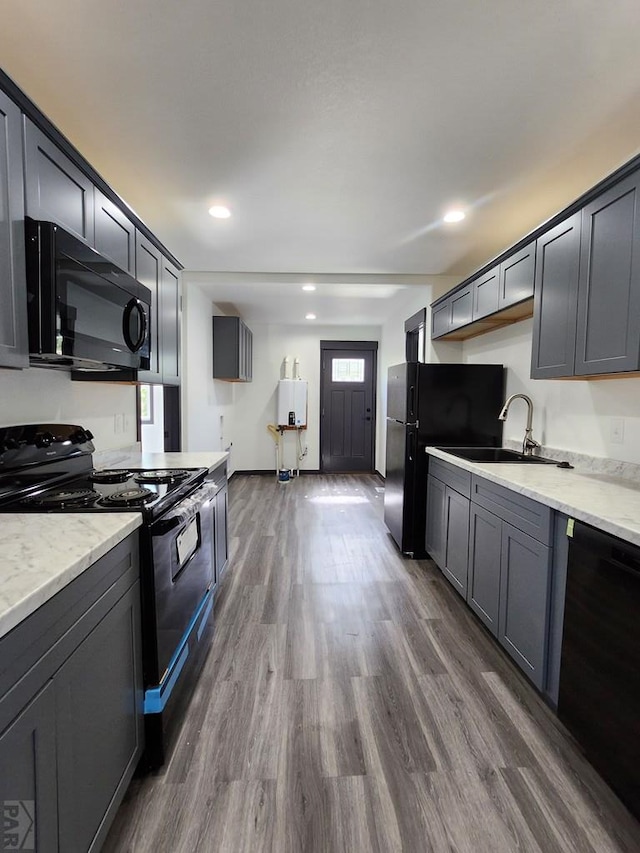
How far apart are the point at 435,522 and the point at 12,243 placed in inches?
110

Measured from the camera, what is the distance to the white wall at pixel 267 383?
626cm

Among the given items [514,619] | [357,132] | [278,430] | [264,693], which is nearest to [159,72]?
[357,132]

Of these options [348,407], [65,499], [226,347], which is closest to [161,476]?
[65,499]

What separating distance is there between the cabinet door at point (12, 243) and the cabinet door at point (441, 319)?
3.08 metres

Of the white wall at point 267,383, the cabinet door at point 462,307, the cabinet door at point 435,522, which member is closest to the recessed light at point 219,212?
the cabinet door at point 462,307

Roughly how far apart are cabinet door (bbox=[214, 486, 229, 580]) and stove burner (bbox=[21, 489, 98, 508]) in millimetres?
867

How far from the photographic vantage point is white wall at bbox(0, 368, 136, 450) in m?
1.64

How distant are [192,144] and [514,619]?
9.05 ft

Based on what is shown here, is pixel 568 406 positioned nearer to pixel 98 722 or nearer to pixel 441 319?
pixel 441 319

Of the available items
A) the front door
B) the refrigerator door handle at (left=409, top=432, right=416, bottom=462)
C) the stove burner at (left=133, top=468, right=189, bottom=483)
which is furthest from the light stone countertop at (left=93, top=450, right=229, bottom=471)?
the front door

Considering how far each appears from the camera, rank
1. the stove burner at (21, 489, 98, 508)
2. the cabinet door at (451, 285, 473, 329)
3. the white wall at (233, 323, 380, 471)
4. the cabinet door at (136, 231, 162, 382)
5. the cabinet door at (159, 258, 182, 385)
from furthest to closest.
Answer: the white wall at (233, 323, 380, 471) → the cabinet door at (451, 285, 473, 329) → the cabinet door at (159, 258, 182, 385) → the cabinet door at (136, 231, 162, 382) → the stove burner at (21, 489, 98, 508)

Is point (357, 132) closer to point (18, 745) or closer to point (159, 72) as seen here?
point (159, 72)

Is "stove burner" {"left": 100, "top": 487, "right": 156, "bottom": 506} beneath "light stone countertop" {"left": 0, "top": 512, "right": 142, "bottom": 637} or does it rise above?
above

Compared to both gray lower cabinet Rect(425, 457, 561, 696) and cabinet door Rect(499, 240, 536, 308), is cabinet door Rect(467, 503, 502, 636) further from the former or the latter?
cabinet door Rect(499, 240, 536, 308)
